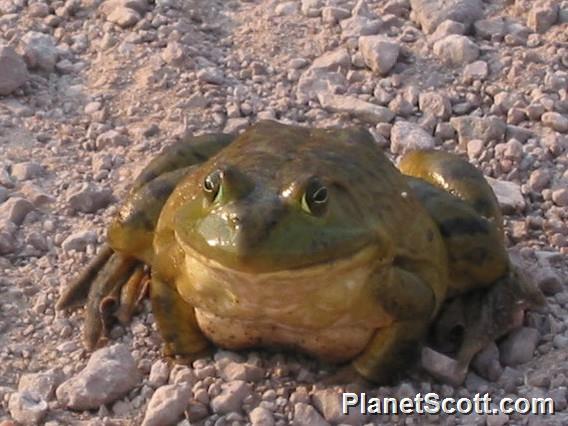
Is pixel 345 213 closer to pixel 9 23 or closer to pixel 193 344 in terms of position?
pixel 193 344

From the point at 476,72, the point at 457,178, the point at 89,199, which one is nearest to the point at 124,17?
the point at 89,199

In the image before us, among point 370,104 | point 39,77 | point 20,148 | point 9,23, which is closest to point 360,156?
point 370,104

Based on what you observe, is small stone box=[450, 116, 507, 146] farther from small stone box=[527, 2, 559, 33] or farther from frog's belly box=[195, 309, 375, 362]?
frog's belly box=[195, 309, 375, 362]

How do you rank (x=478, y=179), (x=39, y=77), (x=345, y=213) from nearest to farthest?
1. (x=345, y=213)
2. (x=478, y=179)
3. (x=39, y=77)

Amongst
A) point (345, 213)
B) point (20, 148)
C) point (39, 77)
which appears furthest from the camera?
point (39, 77)

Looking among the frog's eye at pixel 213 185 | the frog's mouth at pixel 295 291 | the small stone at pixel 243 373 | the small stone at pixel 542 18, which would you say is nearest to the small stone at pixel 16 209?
the frog's mouth at pixel 295 291

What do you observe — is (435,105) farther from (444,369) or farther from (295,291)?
(295,291)

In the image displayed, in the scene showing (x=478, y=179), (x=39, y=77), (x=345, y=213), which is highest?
(x=345, y=213)
